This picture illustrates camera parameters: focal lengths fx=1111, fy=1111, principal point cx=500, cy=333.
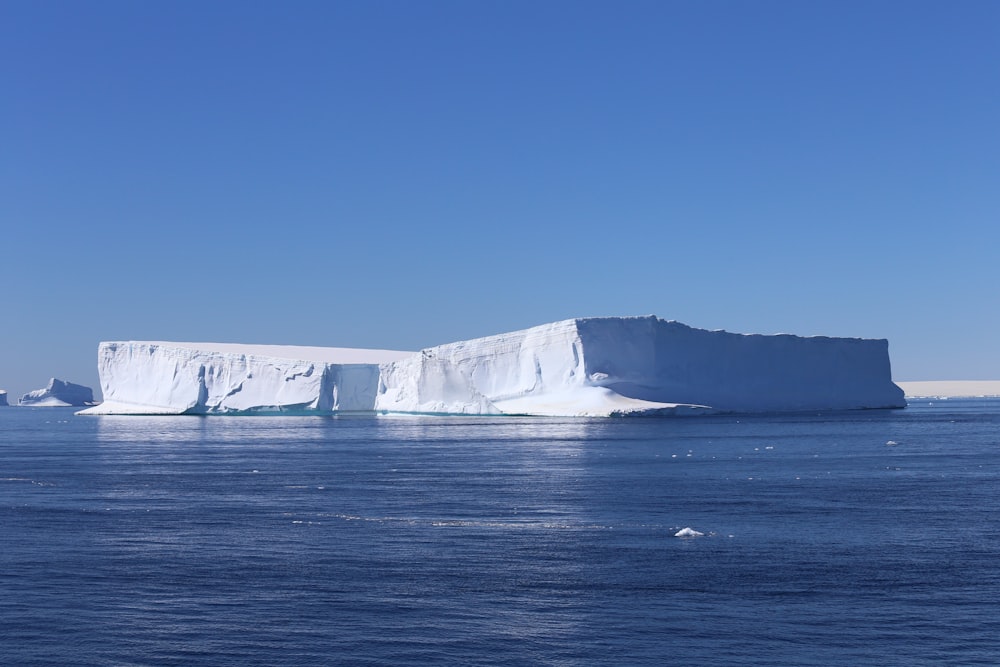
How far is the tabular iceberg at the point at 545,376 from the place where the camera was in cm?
4394

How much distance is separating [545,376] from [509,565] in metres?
34.3

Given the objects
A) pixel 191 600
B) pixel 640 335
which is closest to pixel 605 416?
pixel 640 335

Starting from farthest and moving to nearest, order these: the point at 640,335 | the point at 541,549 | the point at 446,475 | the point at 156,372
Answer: the point at 156,372 < the point at 640,335 < the point at 446,475 < the point at 541,549

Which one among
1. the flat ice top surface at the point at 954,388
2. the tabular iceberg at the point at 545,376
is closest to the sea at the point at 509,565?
the tabular iceberg at the point at 545,376

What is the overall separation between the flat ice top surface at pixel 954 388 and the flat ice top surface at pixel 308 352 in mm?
107247

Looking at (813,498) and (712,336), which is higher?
(712,336)

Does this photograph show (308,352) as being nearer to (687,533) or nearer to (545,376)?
(545,376)

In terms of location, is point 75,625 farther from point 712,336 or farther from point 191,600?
point 712,336

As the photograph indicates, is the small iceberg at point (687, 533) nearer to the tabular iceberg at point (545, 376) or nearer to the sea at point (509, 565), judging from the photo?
the sea at point (509, 565)

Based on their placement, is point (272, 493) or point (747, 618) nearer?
point (747, 618)

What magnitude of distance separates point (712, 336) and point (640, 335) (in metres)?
3.67

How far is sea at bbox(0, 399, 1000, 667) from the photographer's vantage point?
8141 millimetres

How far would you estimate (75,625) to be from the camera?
8906 mm

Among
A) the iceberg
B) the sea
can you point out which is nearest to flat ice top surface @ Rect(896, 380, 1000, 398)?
the iceberg
